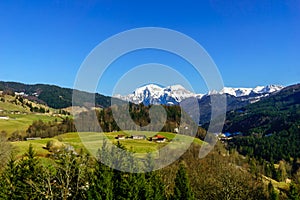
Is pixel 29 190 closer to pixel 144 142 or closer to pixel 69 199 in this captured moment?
pixel 69 199

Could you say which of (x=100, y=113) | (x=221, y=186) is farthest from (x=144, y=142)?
(x=221, y=186)

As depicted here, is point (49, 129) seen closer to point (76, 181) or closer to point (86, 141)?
point (86, 141)

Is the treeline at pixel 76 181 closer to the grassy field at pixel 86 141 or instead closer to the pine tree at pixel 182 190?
the pine tree at pixel 182 190

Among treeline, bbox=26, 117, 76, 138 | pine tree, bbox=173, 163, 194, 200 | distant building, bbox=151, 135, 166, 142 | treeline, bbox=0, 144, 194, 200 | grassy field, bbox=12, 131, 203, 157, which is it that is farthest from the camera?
treeline, bbox=26, 117, 76, 138

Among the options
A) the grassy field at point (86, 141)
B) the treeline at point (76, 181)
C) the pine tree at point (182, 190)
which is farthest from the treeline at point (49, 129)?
the pine tree at point (182, 190)

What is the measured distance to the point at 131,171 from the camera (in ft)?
131

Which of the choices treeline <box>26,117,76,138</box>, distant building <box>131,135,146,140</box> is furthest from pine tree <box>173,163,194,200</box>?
treeline <box>26,117,76,138</box>

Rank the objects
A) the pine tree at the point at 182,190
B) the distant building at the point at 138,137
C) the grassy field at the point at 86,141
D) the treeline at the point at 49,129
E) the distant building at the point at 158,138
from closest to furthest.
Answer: the pine tree at the point at 182,190
the grassy field at the point at 86,141
the distant building at the point at 158,138
the distant building at the point at 138,137
the treeline at the point at 49,129

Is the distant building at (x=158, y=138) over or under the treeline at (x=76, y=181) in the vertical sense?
over

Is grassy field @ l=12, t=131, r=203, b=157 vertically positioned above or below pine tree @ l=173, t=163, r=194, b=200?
above

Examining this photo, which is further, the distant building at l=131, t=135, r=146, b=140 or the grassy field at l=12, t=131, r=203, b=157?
the distant building at l=131, t=135, r=146, b=140

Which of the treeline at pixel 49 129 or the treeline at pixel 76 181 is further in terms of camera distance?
the treeline at pixel 49 129

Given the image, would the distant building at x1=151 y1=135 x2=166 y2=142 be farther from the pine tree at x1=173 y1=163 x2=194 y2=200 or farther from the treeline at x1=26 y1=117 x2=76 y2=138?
the pine tree at x1=173 y1=163 x2=194 y2=200

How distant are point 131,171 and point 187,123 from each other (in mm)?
114641
